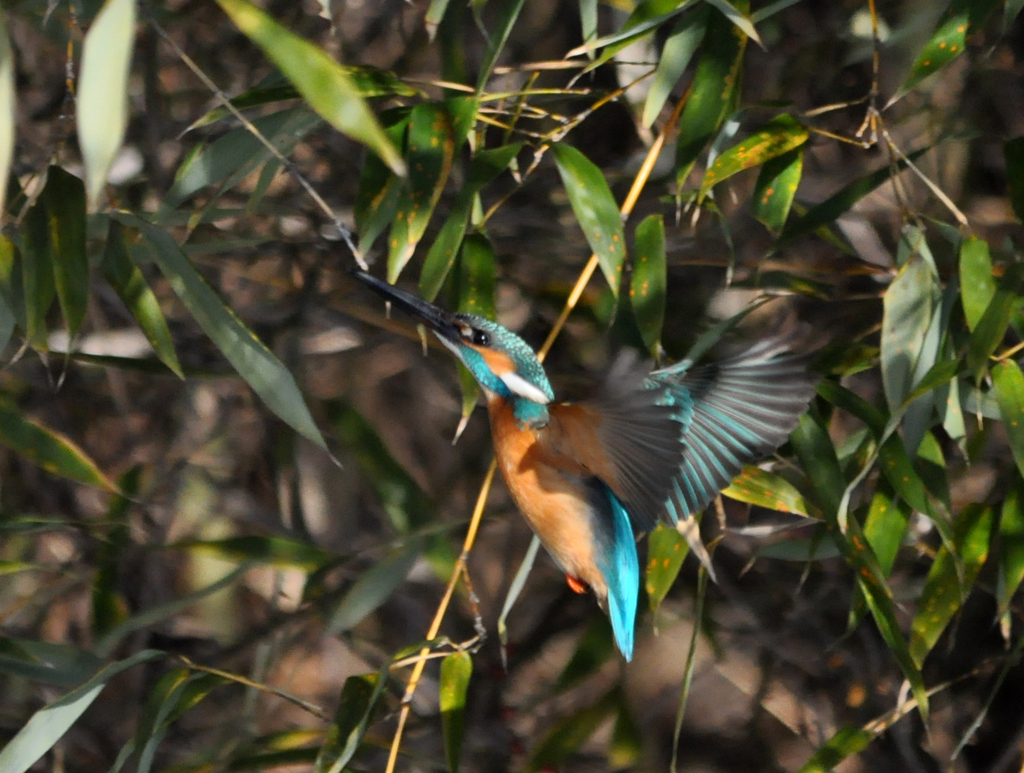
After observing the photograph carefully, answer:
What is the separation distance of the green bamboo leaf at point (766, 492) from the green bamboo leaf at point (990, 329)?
8.3 inches

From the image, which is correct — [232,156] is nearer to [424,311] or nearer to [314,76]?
[424,311]

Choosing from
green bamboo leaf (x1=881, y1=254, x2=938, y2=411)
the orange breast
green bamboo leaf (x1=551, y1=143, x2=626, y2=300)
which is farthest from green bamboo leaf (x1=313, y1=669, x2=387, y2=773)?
green bamboo leaf (x1=881, y1=254, x2=938, y2=411)

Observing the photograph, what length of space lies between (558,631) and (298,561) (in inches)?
24.0

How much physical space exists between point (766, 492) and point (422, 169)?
1.51 ft

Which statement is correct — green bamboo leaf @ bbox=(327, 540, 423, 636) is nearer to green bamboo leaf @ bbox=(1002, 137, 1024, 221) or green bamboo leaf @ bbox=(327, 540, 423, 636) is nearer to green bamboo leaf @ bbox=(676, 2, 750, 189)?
green bamboo leaf @ bbox=(676, 2, 750, 189)

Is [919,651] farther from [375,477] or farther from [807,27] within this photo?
[807,27]

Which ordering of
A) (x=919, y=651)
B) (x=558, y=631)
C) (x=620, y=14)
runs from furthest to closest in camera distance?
1. (x=558, y=631)
2. (x=620, y=14)
3. (x=919, y=651)

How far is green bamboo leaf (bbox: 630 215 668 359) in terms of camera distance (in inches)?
45.8

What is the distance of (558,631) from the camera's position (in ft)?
6.50

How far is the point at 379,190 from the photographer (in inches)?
44.2

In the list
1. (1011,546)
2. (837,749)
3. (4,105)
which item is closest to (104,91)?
(4,105)

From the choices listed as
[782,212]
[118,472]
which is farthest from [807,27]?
[118,472]

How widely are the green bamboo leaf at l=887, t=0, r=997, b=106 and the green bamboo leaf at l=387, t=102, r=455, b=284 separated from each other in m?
0.44

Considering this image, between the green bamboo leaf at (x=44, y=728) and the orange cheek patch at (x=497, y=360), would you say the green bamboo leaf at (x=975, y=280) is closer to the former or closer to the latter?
the orange cheek patch at (x=497, y=360)
